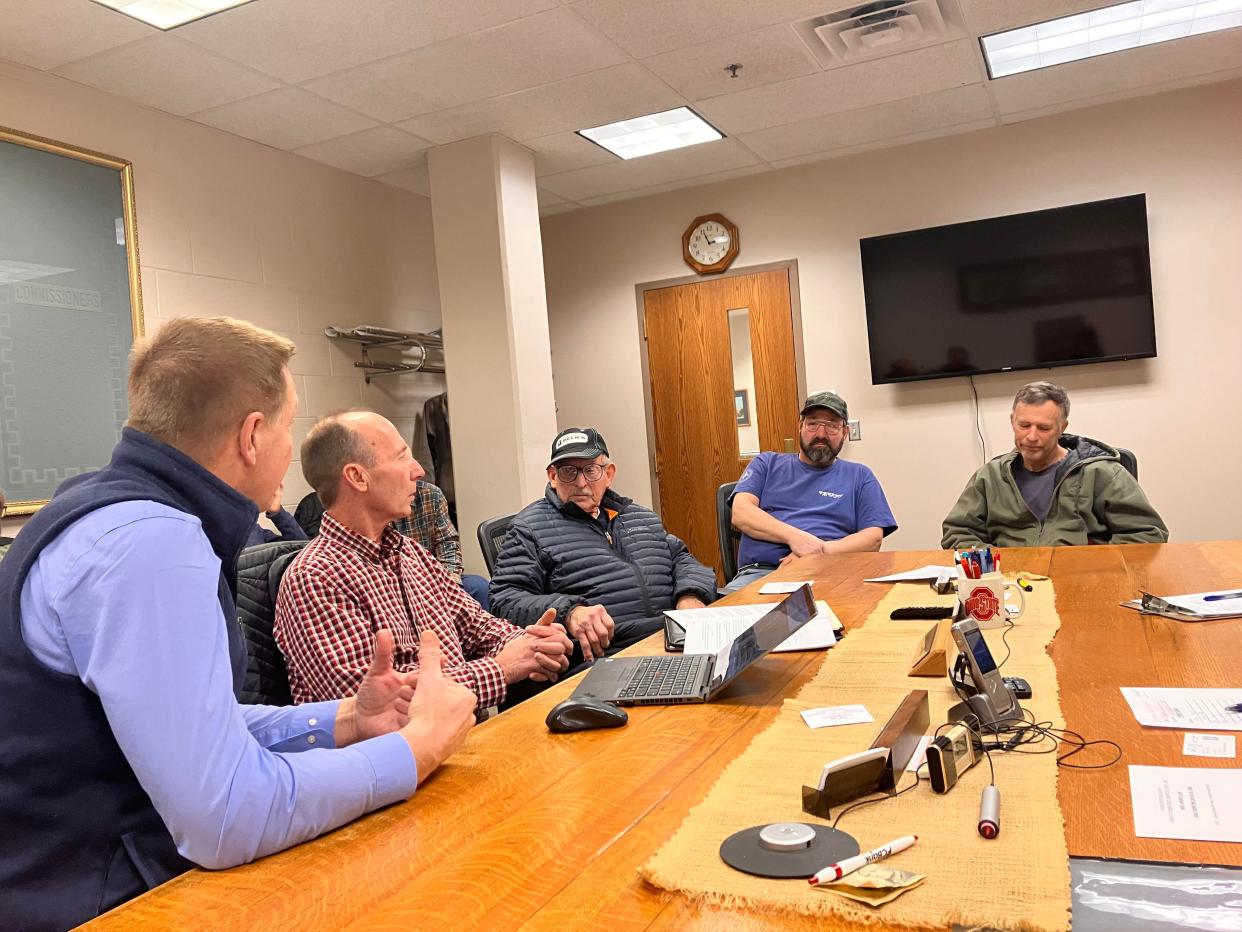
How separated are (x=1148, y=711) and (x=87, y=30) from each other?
12.0ft

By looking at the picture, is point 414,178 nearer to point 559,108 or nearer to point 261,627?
point 559,108

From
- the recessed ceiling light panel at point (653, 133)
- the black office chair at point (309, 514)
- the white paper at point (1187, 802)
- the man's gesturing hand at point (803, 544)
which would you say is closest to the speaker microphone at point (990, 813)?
the white paper at point (1187, 802)

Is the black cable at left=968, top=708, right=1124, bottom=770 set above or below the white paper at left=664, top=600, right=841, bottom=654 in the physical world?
below

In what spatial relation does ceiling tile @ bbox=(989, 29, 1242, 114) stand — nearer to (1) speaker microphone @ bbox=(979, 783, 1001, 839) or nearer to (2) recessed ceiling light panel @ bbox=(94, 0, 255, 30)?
(2) recessed ceiling light panel @ bbox=(94, 0, 255, 30)

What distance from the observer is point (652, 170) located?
5445 millimetres

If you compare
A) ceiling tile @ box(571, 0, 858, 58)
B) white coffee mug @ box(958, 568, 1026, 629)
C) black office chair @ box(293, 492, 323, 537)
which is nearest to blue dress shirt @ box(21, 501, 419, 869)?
white coffee mug @ box(958, 568, 1026, 629)

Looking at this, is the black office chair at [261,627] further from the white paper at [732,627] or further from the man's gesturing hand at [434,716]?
the white paper at [732,627]

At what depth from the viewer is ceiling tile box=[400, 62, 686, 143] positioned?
13.3 ft

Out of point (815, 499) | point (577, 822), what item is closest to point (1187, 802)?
point (577, 822)

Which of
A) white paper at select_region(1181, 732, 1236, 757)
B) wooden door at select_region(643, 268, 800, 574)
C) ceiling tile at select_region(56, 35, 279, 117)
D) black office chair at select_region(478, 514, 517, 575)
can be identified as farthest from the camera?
wooden door at select_region(643, 268, 800, 574)

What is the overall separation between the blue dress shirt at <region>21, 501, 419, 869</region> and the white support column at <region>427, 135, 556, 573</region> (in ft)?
11.9

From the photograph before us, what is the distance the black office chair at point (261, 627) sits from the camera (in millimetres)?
1750

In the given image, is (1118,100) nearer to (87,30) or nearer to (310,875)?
(87,30)

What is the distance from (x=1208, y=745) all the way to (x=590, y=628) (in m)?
1.33
